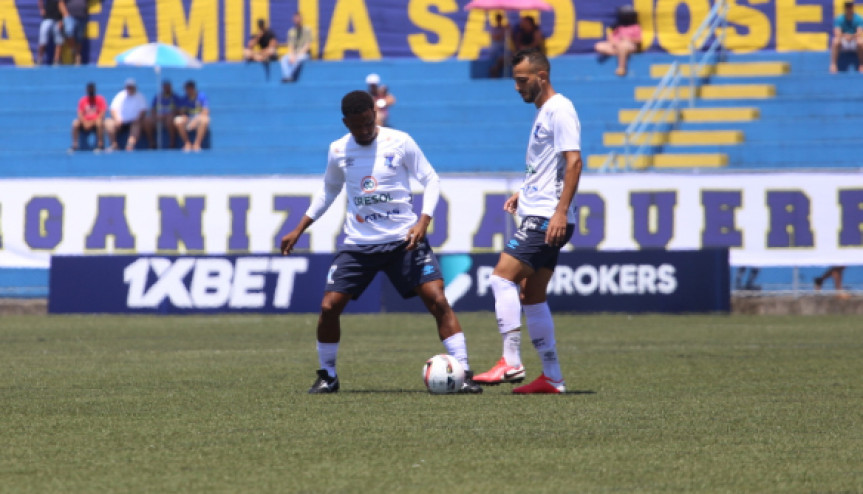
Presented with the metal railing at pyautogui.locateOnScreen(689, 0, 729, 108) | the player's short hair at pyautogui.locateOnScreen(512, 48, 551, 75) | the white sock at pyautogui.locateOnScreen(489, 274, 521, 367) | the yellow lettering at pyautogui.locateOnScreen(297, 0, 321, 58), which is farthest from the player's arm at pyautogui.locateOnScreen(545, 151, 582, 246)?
the yellow lettering at pyautogui.locateOnScreen(297, 0, 321, 58)

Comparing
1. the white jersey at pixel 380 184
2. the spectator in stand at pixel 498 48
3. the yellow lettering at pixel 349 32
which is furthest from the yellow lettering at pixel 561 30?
the white jersey at pixel 380 184

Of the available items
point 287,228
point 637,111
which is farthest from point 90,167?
point 637,111

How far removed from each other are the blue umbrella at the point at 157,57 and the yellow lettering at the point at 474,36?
557 centimetres

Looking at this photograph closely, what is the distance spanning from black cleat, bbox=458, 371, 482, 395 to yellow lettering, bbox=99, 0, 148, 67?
2345 cm

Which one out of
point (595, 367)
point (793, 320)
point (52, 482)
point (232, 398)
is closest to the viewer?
point (52, 482)

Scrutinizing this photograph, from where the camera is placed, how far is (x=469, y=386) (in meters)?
9.59

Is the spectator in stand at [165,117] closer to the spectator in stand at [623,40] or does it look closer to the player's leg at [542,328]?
the spectator in stand at [623,40]

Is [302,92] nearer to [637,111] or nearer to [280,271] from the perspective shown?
[637,111]

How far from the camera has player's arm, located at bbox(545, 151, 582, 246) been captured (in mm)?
8977

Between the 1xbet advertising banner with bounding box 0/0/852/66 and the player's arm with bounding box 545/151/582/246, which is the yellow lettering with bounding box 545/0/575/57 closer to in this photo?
the 1xbet advertising banner with bounding box 0/0/852/66

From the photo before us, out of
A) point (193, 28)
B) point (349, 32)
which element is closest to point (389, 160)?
point (349, 32)

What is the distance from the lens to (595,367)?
1192 cm

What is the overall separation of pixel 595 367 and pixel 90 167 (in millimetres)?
18467

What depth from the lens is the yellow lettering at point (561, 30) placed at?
29703mm
